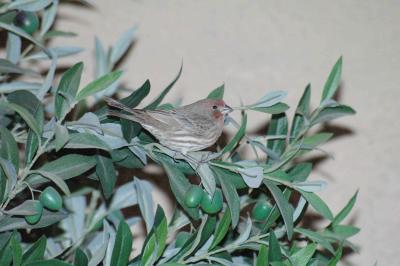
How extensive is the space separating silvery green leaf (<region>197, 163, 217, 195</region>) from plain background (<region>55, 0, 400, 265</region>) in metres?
0.70

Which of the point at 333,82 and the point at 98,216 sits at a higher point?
the point at 333,82

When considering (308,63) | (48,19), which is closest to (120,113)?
(48,19)

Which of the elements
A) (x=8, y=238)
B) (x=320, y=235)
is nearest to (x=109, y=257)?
(x=8, y=238)

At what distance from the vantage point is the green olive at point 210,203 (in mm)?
1262

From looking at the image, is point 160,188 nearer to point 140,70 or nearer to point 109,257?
point 140,70

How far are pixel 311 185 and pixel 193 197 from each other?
0.25 meters

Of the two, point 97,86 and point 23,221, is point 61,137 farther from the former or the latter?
point 23,221

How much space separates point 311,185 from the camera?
1.29 meters

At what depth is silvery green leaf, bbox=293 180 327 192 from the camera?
50.6 inches

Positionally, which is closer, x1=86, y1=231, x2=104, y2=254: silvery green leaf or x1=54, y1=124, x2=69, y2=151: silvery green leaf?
x1=54, y1=124, x2=69, y2=151: silvery green leaf

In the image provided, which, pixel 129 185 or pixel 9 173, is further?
pixel 129 185

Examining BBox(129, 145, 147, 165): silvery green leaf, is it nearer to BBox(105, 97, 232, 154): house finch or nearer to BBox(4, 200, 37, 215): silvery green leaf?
BBox(105, 97, 232, 154): house finch

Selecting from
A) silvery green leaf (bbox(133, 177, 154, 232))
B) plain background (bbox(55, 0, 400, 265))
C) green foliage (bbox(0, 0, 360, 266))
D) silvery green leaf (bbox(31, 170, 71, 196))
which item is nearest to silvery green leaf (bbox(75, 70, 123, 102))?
green foliage (bbox(0, 0, 360, 266))

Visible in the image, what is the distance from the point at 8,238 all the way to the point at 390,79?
124 cm
